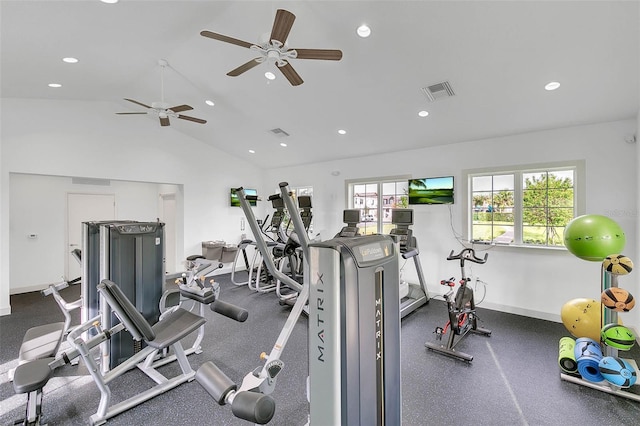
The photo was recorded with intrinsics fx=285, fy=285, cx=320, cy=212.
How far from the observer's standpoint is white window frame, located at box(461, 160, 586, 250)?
379 cm

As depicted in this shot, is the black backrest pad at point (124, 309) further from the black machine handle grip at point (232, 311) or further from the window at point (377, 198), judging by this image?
the window at point (377, 198)

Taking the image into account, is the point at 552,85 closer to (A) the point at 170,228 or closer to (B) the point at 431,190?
(B) the point at 431,190

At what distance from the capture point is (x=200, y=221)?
6605mm

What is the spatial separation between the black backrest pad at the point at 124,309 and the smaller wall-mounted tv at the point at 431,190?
4.45 m

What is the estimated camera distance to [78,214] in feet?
19.4

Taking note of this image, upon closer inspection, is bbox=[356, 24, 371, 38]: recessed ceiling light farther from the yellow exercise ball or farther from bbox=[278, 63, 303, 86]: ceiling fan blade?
the yellow exercise ball

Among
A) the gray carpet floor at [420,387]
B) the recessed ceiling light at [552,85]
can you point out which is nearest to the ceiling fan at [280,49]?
the recessed ceiling light at [552,85]

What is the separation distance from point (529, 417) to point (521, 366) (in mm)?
821

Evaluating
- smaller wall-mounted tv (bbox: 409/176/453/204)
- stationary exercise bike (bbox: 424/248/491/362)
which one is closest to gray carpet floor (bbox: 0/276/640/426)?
stationary exercise bike (bbox: 424/248/491/362)

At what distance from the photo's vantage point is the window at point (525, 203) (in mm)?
4023

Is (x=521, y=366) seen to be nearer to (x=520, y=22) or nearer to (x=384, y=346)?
(x=384, y=346)

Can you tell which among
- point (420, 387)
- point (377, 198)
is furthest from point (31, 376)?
point (377, 198)

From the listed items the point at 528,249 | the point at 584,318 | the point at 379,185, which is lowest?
the point at 584,318

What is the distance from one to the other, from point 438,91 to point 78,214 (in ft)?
23.1
